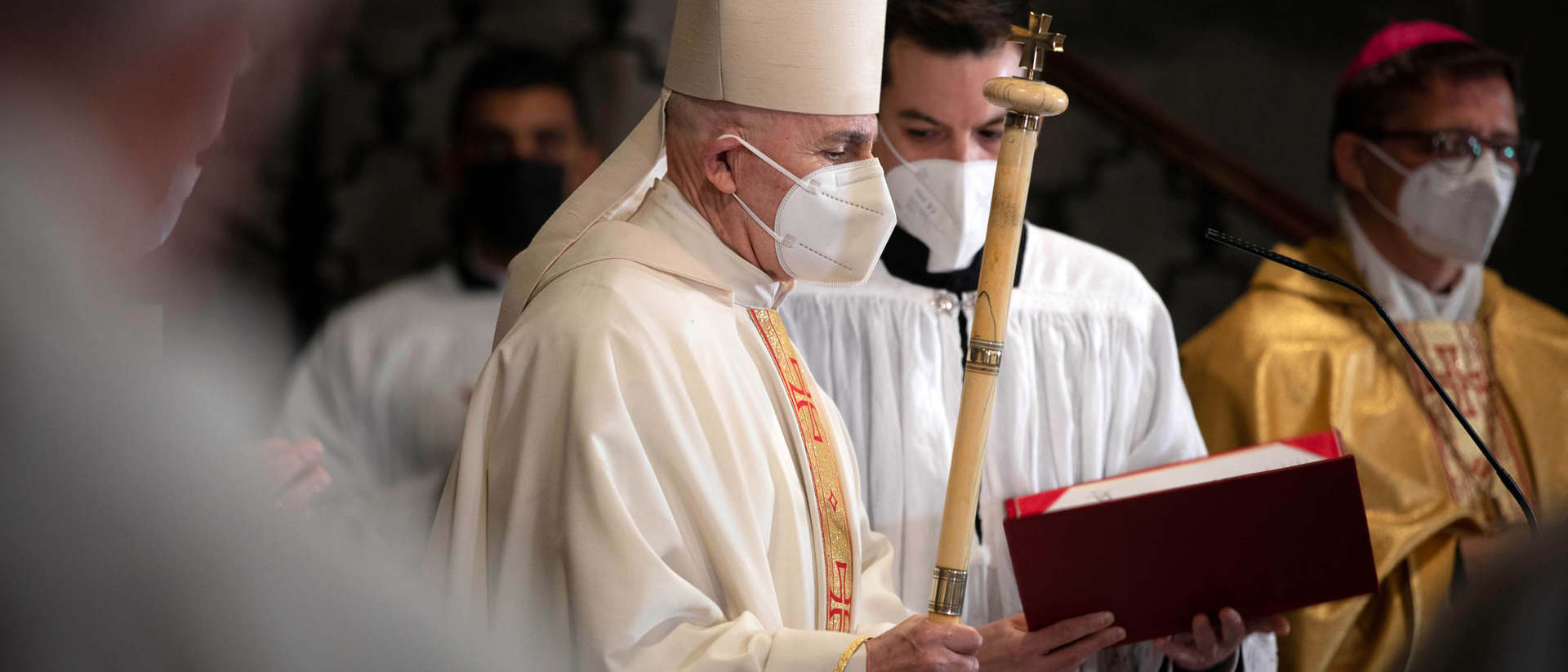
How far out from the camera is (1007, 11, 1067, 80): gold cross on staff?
2.29 m

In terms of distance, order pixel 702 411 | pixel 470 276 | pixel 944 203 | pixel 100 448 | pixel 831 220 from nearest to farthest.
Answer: pixel 100 448, pixel 702 411, pixel 831 220, pixel 944 203, pixel 470 276

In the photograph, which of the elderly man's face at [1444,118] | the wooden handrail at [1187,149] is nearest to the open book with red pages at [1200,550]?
the elderly man's face at [1444,118]

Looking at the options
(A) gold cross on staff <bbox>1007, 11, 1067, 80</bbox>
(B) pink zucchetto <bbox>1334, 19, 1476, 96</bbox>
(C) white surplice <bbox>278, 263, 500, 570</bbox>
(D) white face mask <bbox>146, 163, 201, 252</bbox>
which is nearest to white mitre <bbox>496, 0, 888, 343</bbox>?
(A) gold cross on staff <bbox>1007, 11, 1067, 80</bbox>

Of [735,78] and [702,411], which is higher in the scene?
[735,78]

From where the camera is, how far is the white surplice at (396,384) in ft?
12.4

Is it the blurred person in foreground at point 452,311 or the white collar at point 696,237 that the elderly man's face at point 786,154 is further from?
the blurred person in foreground at point 452,311

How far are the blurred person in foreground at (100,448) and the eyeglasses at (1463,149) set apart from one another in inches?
157

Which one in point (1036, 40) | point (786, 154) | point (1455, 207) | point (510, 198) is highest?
point (1036, 40)

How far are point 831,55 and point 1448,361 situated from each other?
2614 mm

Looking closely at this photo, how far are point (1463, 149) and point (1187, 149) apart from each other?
3.22 feet

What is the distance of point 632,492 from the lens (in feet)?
6.77

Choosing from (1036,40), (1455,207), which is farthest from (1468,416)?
(1036,40)

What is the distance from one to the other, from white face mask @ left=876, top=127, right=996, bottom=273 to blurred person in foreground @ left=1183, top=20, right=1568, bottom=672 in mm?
996

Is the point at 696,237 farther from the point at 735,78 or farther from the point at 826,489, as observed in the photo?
the point at 826,489
